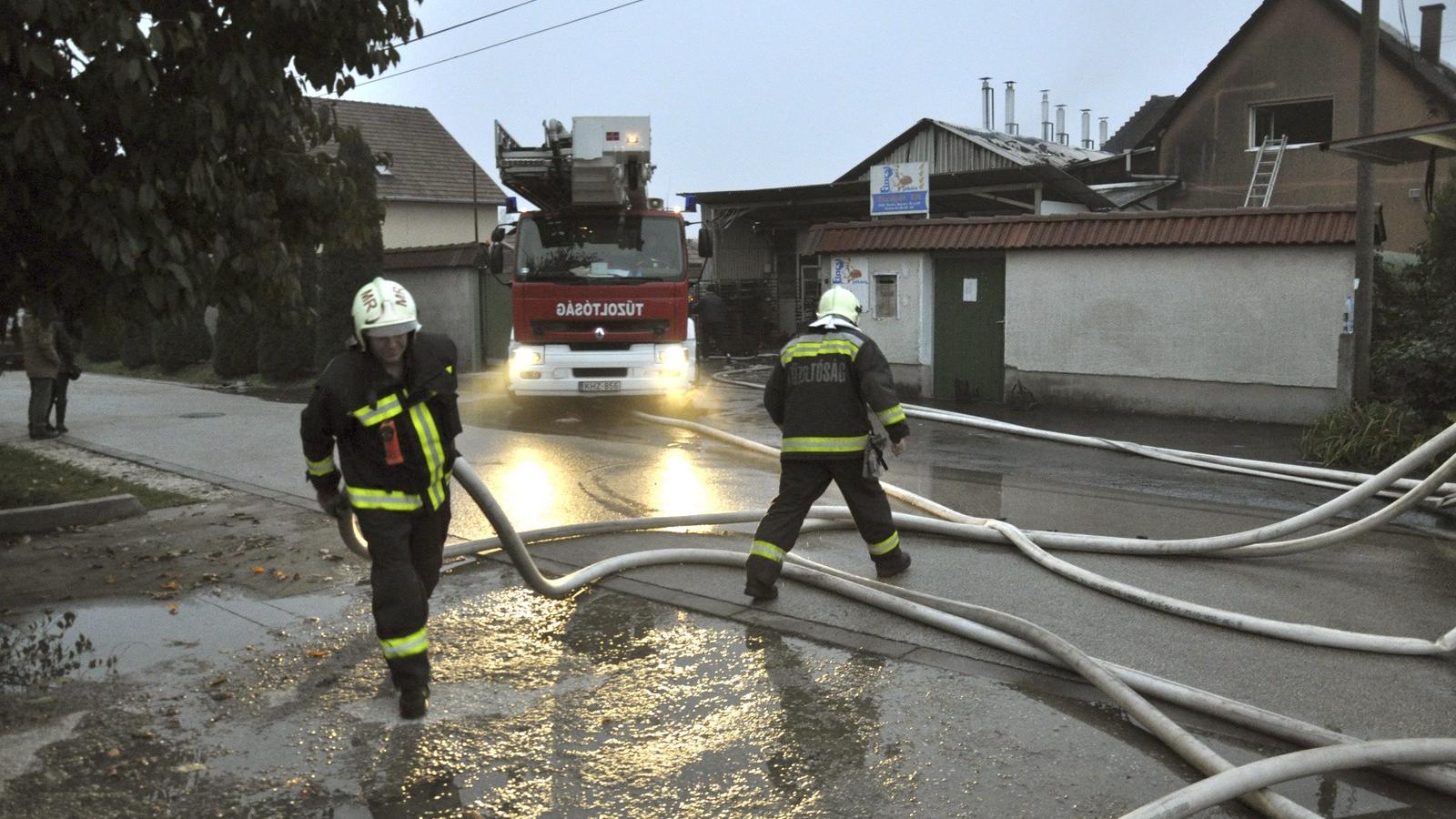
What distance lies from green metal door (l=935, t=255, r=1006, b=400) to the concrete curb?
10.5 m

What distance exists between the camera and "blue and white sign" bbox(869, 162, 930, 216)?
1808 cm

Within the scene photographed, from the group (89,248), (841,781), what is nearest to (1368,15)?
(841,781)

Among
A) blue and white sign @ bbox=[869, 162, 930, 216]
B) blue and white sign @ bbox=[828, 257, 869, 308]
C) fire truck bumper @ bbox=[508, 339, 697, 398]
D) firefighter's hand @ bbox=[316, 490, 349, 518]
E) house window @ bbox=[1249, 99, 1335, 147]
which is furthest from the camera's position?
house window @ bbox=[1249, 99, 1335, 147]

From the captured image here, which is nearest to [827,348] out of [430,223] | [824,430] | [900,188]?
[824,430]

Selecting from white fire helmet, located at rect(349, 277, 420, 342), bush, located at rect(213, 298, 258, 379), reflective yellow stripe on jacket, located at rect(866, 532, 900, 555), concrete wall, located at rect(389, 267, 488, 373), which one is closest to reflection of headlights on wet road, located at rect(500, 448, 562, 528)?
reflective yellow stripe on jacket, located at rect(866, 532, 900, 555)

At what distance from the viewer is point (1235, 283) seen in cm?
1338

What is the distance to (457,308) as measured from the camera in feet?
74.4

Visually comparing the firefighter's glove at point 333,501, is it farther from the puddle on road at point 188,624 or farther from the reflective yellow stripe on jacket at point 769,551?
the reflective yellow stripe on jacket at point 769,551

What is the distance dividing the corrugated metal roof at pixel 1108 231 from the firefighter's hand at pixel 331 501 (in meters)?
11.0

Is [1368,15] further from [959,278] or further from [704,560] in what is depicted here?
[704,560]

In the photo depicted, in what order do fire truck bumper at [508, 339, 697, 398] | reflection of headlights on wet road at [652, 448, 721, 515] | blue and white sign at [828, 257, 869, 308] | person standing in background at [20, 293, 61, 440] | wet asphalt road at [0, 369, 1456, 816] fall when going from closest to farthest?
wet asphalt road at [0, 369, 1456, 816], reflection of headlights on wet road at [652, 448, 721, 515], person standing in background at [20, 293, 61, 440], fire truck bumper at [508, 339, 697, 398], blue and white sign at [828, 257, 869, 308]

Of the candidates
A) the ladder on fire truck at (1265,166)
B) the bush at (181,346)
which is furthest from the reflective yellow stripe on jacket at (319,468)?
the ladder on fire truck at (1265,166)

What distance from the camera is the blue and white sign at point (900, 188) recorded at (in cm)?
1808

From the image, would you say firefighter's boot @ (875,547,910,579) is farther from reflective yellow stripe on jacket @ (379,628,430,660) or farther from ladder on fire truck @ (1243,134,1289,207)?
ladder on fire truck @ (1243,134,1289,207)
